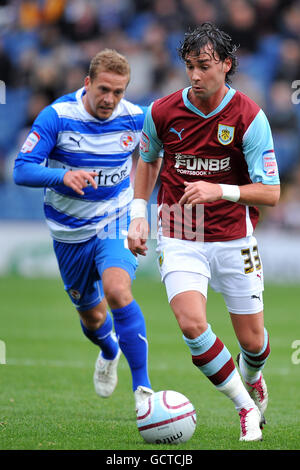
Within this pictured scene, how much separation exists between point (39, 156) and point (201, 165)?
5.02 ft

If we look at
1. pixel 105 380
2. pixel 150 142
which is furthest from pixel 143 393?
pixel 150 142

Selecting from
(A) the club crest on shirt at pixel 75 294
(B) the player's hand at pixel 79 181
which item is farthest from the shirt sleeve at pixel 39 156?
(A) the club crest on shirt at pixel 75 294

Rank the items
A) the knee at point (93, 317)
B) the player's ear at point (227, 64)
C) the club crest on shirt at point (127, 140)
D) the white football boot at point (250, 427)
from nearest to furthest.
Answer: the white football boot at point (250, 427)
the player's ear at point (227, 64)
the club crest on shirt at point (127, 140)
the knee at point (93, 317)

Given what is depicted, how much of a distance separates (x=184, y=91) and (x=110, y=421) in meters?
2.41

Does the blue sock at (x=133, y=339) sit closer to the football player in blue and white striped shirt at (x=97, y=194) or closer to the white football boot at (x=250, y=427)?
the football player in blue and white striped shirt at (x=97, y=194)

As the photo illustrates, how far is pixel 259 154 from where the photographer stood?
16.7ft

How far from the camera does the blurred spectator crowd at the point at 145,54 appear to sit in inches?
→ 673

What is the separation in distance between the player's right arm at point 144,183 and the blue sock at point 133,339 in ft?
2.18

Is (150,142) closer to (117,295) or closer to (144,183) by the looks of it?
(144,183)

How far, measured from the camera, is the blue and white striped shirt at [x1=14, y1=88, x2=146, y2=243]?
6.57 meters

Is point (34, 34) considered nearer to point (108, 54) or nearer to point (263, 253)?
point (263, 253)

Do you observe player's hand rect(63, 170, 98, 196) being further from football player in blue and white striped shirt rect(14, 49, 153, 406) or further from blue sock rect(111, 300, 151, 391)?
blue sock rect(111, 300, 151, 391)

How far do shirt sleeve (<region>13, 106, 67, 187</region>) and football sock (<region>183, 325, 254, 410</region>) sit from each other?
171 centimetres
